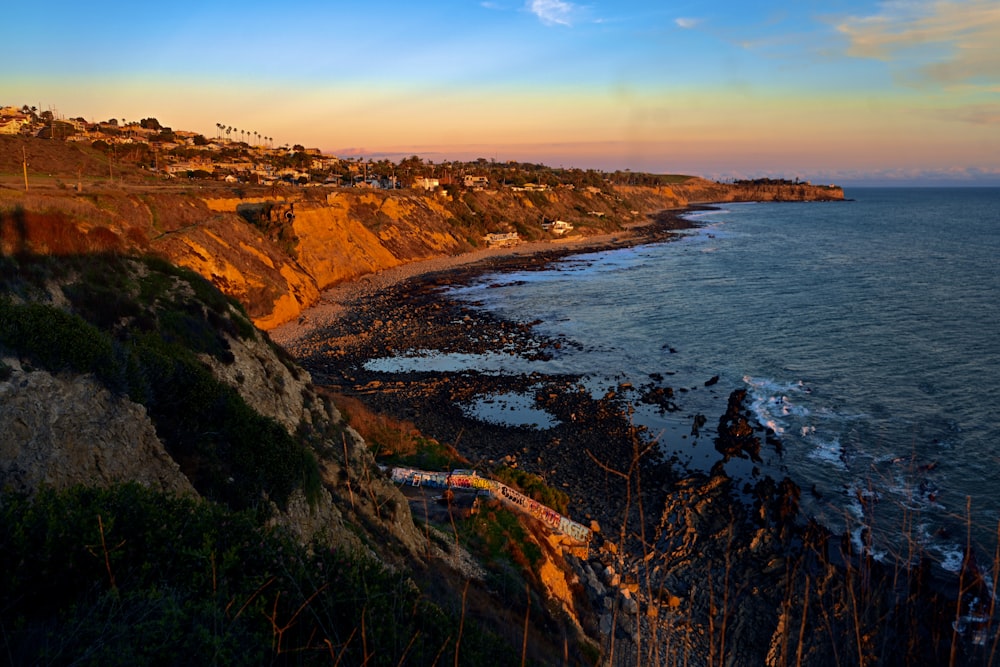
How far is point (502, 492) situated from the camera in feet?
64.7

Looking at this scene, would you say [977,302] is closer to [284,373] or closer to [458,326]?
[458,326]

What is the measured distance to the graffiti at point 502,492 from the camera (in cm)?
→ 1958

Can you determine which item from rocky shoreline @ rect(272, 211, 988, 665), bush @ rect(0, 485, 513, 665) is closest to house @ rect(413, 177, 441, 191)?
rocky shoreline @ rect(272, 211, 988, 665)

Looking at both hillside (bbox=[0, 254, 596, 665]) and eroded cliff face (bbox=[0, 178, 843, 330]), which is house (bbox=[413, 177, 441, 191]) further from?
hillside (bbox=[0, 254, 596, 665])

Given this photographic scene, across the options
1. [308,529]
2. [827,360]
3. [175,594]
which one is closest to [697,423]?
[827,360]

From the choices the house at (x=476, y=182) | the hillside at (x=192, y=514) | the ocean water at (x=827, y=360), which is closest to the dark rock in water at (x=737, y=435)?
the ocean water at (x=827, y=360)

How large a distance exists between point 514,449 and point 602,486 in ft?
15.4

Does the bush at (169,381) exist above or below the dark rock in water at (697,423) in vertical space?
above

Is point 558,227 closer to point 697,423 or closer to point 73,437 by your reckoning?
point 697,423

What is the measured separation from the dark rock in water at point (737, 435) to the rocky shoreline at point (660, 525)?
86 millimetres

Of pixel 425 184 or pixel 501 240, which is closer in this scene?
pixel 501 240

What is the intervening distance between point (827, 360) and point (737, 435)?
14341 millimetres

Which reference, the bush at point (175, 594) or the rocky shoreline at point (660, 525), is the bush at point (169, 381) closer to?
the bush at point (175, 594)

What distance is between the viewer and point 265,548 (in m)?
6.44
